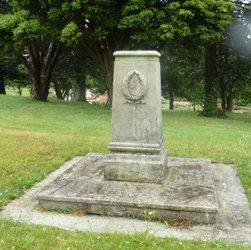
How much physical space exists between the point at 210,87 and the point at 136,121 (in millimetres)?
15171

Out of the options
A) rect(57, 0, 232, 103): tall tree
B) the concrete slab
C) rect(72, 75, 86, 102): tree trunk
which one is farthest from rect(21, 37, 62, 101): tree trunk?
the concrete slab

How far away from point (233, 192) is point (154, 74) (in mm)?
1961

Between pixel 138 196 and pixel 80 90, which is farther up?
pixel 80 90

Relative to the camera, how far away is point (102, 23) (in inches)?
589

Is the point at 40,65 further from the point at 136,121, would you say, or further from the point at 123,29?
the point at 136,121

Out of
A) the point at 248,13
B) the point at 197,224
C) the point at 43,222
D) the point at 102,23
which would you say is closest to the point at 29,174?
the point at 43,222

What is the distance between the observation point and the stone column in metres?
5.34

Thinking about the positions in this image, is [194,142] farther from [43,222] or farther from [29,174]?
[43,222]

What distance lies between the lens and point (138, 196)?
486 centimetres

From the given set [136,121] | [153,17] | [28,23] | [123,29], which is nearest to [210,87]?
[123,29]

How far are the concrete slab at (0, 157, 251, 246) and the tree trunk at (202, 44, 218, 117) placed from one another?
14690mm

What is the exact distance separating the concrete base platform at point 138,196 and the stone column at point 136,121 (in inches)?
7.1

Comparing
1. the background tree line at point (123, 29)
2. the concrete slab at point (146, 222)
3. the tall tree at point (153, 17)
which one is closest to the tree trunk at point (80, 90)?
the background tree line at point (123, 29)

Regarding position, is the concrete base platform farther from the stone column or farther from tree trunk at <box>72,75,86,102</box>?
tree trunk at <box>72,75,86,102</box>
